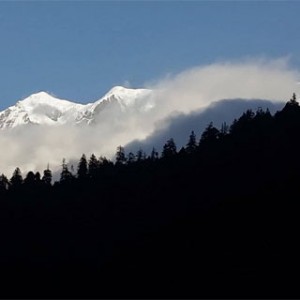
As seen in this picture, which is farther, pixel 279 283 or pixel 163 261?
pixel 163 261

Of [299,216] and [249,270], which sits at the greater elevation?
[299,216]

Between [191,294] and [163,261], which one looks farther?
[163,261]

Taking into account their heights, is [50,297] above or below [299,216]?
below

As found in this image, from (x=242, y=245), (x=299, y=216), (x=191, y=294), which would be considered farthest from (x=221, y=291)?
(x=299, y=216)

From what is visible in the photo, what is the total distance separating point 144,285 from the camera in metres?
186

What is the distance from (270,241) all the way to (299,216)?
11.1 meters

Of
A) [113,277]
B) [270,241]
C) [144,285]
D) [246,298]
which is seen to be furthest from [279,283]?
[113,277]

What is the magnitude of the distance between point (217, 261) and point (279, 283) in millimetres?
24687

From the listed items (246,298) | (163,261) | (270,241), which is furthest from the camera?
(163,261)

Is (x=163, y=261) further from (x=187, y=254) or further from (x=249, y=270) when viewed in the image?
(x=249, y=270)

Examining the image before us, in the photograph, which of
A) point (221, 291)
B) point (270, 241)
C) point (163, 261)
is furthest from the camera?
point (163, 261)

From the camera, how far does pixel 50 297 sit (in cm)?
19225

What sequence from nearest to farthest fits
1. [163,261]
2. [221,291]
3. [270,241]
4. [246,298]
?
1. [246,298]
2. [221,291]
3. [270,241]
4. [163,261]

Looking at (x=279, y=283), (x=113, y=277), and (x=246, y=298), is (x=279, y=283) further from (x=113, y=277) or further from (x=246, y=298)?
(x=113, y=277)
